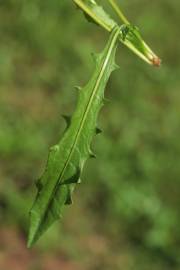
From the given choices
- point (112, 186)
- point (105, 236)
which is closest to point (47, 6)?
point (112, 186)

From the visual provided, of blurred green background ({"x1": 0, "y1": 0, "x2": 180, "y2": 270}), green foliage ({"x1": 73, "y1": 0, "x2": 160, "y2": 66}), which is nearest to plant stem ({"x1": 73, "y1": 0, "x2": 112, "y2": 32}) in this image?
green foliage ({"x1": 73, "y1": 0, "x2": 160, "y2": 66})

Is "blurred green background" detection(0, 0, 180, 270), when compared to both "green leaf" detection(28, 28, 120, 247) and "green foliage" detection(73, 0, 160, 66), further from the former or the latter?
"green foliage" detection(73, 0, 160, 66)

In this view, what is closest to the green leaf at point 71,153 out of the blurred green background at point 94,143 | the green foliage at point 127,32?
the green foliage at point 127,32

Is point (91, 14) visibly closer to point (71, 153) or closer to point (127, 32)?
point (127, 32)

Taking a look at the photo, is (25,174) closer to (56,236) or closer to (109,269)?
(56,236)

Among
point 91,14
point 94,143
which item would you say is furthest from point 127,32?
point 94,143

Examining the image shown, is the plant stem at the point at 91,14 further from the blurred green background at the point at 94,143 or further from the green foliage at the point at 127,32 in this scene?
the blurred green background at the point at 94,143
